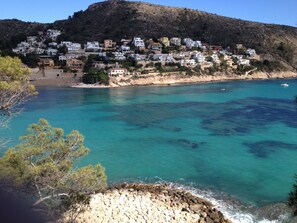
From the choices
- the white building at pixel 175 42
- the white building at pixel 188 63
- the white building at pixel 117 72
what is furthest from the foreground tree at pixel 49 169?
the white building at pixel 175 42

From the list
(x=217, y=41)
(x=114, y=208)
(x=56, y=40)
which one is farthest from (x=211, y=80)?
(x=114, y=208)

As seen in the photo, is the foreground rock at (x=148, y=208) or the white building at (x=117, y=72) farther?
the white building at (x=117, y=72)

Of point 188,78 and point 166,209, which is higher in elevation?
point 166,209

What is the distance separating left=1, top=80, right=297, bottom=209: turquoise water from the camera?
2278 centimetres

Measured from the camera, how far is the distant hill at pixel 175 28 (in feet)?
386

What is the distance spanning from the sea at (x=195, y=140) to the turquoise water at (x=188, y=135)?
0.19 ft

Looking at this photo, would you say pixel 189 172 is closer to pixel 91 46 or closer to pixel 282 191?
pixel 282 191

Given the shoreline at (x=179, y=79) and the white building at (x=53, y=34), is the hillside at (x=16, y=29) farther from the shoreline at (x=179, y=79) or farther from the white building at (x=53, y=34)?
the shoreline at (x=179, y=79)

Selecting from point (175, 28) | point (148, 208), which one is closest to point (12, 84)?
point (148, 208)

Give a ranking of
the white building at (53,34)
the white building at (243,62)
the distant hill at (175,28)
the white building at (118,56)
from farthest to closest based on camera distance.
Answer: the white building at (53,34), the distant hill at (175,28), the white building at (243,62), the white building at (118,56)

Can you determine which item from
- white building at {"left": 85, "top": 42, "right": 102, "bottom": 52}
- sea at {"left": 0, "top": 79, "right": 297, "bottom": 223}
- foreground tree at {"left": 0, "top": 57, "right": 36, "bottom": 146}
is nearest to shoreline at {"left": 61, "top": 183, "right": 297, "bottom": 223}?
sea at {"left": 0, "top": 79, "right": 297, "bottom": 223}

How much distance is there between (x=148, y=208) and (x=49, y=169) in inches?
217

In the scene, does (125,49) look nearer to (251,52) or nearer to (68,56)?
(68,56)

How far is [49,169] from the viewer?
1305 cm
